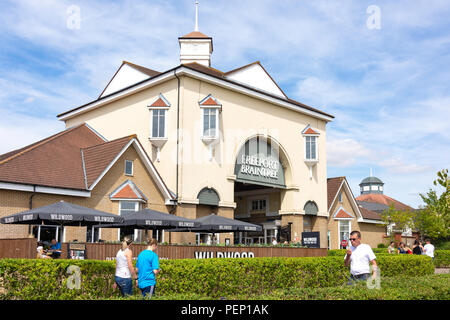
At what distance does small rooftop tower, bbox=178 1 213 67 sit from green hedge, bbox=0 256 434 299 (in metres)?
24.3

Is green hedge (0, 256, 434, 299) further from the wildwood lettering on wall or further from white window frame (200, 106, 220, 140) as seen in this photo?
white window frame (200, 106, 220, 140)

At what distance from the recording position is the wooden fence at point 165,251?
1575 centimetres

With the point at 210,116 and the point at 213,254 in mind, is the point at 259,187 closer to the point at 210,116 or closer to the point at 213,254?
the point at 210,116

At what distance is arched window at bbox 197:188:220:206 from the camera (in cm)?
3228

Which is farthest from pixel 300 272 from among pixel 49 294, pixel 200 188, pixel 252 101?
pixel 252 101

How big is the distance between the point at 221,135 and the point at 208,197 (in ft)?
14.8

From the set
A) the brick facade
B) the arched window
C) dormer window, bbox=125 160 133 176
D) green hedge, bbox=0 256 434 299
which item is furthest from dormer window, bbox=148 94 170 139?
green hedge, bbox=0 256 434 299

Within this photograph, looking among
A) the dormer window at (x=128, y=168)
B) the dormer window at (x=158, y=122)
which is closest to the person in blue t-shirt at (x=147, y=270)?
the dormer window at (x=128, y=168)

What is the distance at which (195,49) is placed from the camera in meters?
39.8

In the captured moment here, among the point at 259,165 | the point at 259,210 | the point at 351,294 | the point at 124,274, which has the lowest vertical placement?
the point at 351,294

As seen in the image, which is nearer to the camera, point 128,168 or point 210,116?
point 128,168

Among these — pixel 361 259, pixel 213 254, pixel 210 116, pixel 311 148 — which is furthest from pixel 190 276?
pixel 311 148
